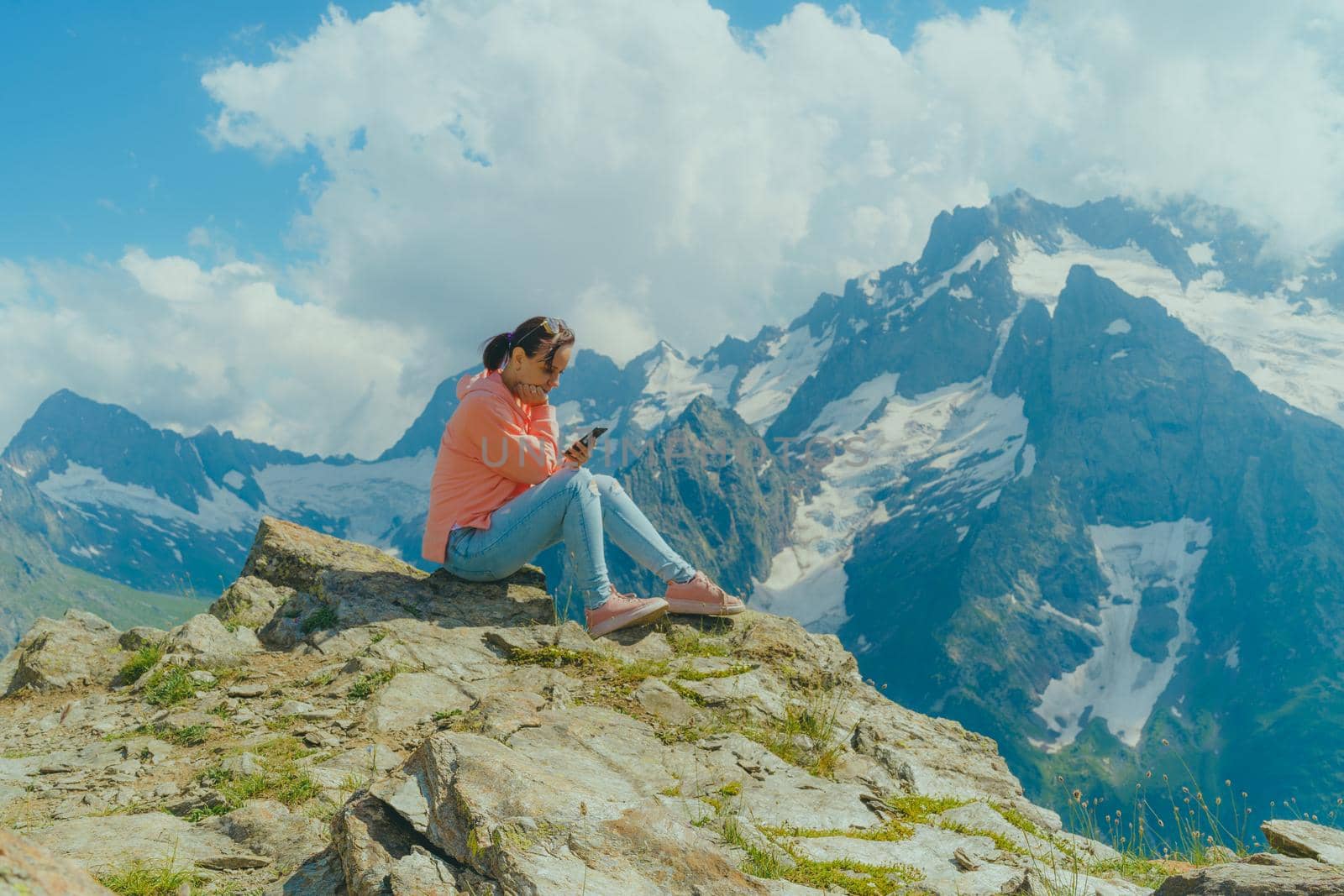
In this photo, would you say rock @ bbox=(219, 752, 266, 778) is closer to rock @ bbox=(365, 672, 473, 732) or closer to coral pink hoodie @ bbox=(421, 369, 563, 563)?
rock @ bbox=(365, 672, 473, 732)

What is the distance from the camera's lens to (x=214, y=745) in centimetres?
762

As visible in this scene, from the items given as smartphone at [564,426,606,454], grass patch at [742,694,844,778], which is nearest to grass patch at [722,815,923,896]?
grass patch at [742,694,844,778]

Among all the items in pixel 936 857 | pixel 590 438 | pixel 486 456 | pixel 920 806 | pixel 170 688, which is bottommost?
pixel 170 688

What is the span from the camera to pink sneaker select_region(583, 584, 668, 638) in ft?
34.7

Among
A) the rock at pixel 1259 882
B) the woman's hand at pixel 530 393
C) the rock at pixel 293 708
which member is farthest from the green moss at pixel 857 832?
the woman's hand at pixel 530 393

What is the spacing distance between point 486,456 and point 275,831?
5333 millimetres

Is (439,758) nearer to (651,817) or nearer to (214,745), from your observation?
(651,817)

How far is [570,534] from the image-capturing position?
33.5 ft

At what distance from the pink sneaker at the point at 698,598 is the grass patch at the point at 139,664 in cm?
626

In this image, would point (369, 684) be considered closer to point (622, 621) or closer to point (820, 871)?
point (622, 621)

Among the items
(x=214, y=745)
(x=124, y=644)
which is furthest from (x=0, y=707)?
(x=214, y=745)

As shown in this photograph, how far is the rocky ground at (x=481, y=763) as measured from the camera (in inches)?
187

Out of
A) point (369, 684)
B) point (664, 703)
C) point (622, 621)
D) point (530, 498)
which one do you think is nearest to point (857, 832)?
point (664, 703)

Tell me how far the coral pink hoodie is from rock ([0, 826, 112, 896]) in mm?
7295
